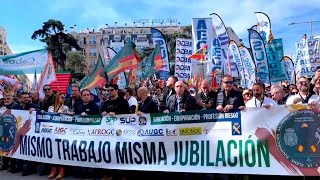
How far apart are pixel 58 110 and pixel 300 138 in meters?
4.92

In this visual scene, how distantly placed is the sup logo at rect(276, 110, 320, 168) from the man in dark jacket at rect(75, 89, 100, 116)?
3650mm

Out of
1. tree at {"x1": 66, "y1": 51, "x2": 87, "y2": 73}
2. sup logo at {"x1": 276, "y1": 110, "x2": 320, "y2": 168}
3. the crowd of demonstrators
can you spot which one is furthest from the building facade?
sup logo at {"x1": 276, "y1": 110, "x2": 320, "y2": 168}

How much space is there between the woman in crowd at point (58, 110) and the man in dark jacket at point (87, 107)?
1.14 feet

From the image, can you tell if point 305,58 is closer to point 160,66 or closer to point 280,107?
point 160,66

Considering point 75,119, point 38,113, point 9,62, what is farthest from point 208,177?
point 9,62

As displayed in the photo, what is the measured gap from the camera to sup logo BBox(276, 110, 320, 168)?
19.3 ft

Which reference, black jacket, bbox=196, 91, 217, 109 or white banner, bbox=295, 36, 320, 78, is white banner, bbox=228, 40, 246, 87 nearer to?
white banner, bbox=295, 36, 320, 78

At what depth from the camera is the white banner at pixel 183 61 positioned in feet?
59.9

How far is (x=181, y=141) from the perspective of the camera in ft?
22.9

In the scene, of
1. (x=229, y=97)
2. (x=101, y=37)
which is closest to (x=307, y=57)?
(x=229, y=97)

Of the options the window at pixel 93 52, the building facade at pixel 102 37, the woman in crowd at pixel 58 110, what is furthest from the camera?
the window at pixel 93 52

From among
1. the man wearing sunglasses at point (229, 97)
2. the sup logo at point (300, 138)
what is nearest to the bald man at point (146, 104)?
the man wearing sunglasses at point (229, 97)

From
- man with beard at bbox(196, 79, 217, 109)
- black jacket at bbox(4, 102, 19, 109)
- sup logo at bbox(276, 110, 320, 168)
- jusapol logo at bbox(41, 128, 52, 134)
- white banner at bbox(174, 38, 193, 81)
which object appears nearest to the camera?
sup logo at bbox(276, 110, 320, 168)

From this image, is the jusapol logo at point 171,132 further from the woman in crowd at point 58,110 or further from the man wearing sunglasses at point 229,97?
the woman in crowd at point 58,110
